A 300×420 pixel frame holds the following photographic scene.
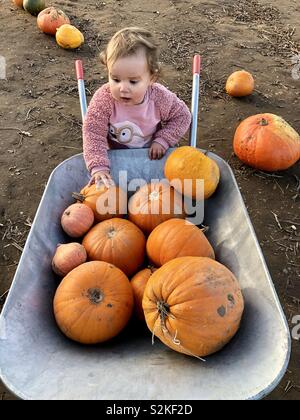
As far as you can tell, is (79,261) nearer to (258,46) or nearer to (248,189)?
(248,189)

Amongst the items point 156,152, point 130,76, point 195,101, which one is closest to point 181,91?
point 195,101

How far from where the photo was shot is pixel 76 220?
2152 millimetres

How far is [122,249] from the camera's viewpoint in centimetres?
204

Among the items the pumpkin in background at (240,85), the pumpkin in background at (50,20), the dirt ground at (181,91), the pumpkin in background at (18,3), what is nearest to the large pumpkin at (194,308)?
the dirt ground at (181,91)

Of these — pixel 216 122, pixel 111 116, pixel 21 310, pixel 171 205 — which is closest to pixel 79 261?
pixel 21 310

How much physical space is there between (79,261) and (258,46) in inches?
176

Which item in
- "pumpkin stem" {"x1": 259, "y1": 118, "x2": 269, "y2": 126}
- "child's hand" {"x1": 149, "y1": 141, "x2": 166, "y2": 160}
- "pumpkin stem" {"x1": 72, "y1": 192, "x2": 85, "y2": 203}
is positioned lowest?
"pumpkin stem" {"x1": 259, "y1": 118, "x2": 269, "y2": 126}

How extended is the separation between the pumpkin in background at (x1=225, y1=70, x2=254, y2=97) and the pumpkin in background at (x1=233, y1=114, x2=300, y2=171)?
1.04 meters

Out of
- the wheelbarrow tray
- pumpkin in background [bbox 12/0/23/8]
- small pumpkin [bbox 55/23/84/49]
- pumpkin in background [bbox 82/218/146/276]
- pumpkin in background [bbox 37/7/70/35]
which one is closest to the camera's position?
the wheelbarrow tray

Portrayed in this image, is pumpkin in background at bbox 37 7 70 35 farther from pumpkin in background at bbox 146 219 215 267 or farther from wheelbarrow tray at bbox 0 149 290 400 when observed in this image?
pumpkin in background at bbox 146 219 215 267

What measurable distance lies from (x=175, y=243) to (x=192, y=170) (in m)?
0.42

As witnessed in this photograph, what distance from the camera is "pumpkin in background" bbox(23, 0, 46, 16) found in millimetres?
5718

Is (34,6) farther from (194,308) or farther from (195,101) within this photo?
(194,308)

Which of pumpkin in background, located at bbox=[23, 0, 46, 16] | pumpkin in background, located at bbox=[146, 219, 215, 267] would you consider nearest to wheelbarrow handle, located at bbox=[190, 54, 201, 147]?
pumpkin in background, located at bbox=[146, 219, 215, 267]
